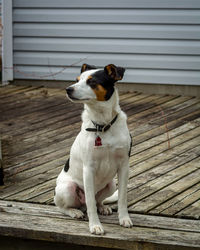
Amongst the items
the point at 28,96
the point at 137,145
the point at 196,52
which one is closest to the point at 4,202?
the point at 137,145

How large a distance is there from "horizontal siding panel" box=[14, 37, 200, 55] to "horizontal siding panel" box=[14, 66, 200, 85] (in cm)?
30

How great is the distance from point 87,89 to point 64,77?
4720 millimetres

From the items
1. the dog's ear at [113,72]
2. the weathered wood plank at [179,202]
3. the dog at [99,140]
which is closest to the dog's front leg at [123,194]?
the dog at [99,140]

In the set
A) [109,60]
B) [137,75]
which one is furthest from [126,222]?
[109,60]

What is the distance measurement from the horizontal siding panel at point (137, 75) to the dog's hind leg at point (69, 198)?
4.13 meters

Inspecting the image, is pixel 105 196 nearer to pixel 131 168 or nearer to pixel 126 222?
pixel 126 222

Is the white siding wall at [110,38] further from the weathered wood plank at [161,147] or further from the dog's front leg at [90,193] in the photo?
the dog's front leg at [90,193]

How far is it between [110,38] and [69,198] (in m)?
4.44

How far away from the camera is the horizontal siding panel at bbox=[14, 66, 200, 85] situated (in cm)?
774

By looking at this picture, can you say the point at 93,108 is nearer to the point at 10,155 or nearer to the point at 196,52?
the point at 10,155

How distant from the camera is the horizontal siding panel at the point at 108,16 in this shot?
7.63m

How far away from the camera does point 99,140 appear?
3660mm

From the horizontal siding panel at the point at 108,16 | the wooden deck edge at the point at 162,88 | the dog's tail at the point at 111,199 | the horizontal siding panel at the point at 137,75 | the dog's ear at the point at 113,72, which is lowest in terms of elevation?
Result: the dog's tail at the point at 111,199

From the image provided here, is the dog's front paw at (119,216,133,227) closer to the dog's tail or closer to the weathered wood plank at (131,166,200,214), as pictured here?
the weathered wood plank at (131,166,200,214)
